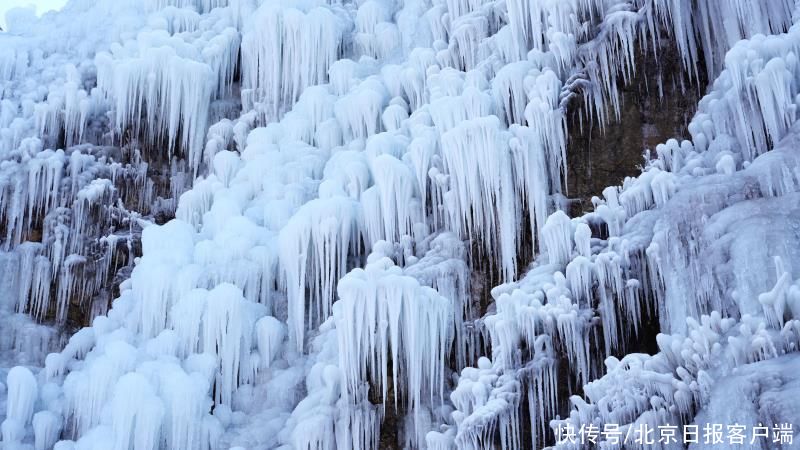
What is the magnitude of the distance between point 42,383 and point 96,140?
4448 mm

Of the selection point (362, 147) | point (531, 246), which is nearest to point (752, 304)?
point (531, 246)

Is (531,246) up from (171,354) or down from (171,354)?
up

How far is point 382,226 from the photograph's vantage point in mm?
9609

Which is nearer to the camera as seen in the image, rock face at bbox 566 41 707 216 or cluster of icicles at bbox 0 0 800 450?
cluster of icicles at bbox 0 0 800 450

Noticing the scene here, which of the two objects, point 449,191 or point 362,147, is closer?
point 449,191

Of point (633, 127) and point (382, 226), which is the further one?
point (382, 226)

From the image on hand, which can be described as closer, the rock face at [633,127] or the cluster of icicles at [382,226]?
the cluster of icicles at [382,226]

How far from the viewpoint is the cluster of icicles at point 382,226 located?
7766 millimetres

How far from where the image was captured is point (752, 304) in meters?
6.47

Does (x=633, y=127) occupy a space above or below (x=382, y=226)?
above

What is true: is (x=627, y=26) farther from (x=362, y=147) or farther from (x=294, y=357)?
(x=294, y=357)

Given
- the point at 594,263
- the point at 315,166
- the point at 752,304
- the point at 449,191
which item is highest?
the point at 315,166

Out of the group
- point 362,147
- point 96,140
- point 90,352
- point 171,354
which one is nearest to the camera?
point 171,354

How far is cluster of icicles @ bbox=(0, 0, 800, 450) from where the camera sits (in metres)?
7.77
